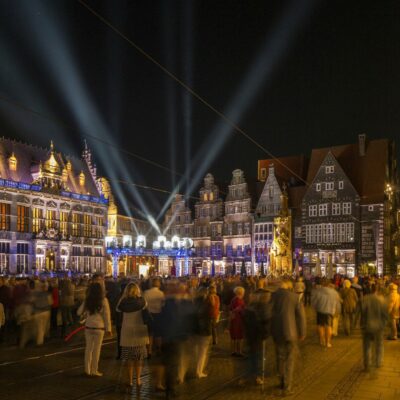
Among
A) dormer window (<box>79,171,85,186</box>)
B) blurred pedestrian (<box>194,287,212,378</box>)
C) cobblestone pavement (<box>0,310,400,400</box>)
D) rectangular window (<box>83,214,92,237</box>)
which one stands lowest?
cobblestone pavement (<box>0,310,400,400</box>)

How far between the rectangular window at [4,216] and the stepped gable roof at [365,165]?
31.7 m

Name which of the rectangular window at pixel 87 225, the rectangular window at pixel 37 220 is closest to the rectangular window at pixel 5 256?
the rectangular window at pixel 37 220

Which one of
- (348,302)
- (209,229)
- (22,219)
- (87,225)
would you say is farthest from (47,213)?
(348,302)

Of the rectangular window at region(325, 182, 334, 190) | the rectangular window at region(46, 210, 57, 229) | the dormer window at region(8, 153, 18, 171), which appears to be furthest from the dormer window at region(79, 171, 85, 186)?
the rectangular window at region(325, 182, 334, 190)

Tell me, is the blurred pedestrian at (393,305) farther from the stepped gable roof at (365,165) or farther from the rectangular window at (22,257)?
the stepped gable roof at (365,165)

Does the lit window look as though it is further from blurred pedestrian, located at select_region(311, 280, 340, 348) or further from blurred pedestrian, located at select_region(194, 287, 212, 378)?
blurred pedestrian, located at select_region(194, 287, 212, 378)

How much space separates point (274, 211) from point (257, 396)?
164ft

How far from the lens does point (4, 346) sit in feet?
44.5

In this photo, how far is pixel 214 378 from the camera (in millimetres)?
9852

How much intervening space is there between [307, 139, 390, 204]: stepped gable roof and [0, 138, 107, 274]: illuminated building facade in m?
24.4

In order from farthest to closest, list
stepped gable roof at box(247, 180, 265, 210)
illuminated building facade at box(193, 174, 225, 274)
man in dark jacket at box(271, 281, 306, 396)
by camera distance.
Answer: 1. illuminated building facade at box(193, 174, 225, 274)
2. stepped gable roof at box(247, 180, 265, 210)
3. man in dark jacket at box(271, 281, 306, 396)

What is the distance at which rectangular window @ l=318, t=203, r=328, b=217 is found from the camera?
5462 cm

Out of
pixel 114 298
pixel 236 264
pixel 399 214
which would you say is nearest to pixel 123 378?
pixel 114 298

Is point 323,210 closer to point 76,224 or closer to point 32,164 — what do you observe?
point 76,224
